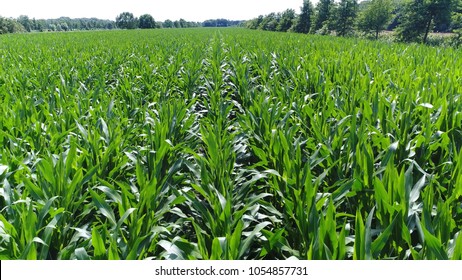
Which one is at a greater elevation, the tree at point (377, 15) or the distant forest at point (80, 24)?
the distant forest at point (80, 24)

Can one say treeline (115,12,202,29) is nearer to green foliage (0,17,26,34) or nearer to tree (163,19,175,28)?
tree (163,19,175,28)

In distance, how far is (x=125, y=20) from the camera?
321 ft

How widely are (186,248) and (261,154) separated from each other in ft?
3.90

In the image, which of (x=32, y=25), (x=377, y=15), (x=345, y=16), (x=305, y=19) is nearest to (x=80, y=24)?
(x=32, y=25)

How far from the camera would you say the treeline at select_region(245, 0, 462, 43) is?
2730 cm

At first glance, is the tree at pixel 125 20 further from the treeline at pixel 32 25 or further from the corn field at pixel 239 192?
the corn field at pixel 239 192

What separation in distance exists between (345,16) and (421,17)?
12.5 m

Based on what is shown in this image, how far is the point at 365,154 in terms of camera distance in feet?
6.94

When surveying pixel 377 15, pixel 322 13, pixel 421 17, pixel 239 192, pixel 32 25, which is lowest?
pixel 239 192

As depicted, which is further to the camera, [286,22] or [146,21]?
[146,21]

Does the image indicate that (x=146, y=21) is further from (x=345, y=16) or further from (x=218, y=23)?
(x=218, y=23)

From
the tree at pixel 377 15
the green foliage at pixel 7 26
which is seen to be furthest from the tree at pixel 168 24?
the tree at pixel 377 15

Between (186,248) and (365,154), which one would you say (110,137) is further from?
(365,154)

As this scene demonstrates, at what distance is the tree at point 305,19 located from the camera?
51594mm
